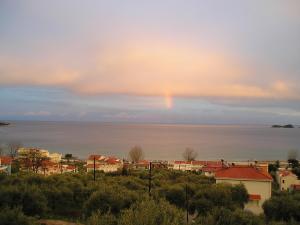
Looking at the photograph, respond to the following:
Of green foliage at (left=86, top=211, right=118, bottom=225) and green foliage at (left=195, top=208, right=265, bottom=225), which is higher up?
green foliage at (left=86, top=211, right=118, bottom=225)

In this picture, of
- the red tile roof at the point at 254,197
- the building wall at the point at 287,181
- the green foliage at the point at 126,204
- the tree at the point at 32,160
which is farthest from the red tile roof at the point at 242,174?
the tree at the point at 32,160

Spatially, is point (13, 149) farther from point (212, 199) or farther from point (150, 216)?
point (150, 216)

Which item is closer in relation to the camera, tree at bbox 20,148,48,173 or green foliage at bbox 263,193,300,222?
green foliage at bbox 263,193,300,222

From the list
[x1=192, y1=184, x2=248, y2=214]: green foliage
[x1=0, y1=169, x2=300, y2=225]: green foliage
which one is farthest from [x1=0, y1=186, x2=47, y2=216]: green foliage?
[x1=192, y1=184, x2=248, y2=214]: green foliage

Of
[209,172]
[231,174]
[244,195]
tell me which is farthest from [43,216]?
[209,172]

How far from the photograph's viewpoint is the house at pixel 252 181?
25.3 m

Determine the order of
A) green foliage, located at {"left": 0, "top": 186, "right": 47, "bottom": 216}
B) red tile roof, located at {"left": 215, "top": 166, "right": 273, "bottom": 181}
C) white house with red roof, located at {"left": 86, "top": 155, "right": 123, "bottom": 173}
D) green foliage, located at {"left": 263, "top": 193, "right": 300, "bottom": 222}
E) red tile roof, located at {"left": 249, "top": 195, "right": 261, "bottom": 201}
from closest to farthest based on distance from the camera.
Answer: green foliage, located at {"left": 0, "top": 186, "right": 47, "bottom": 216} → green foliage, located at {"left": 263, "top": 193, "right": 300, "bottom": 222} → red tile roof, located at {"left": 249, "top": 195, "right": 261, "bottom": 201} → red tile roof, located at {"left": 215, "top": 166, "right": 273, "bottom": 181} → white house with red roof, located at {"left": 86, "top": 155, "right": 123, "bottom": 173}

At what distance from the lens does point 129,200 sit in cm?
1570

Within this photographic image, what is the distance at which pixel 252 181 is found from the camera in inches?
1063

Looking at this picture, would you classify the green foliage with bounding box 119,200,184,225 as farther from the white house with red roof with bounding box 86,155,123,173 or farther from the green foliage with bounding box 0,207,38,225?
the white house with red roof with bounding box 86,155,123,173

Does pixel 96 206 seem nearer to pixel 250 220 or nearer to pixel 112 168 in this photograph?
pixel 250 220

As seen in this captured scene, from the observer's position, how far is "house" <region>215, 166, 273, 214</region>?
25312mm

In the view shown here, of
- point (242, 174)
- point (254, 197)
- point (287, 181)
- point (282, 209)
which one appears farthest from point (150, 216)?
point (287, 181)

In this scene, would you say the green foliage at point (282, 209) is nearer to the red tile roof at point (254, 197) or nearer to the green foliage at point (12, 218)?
the red tile roof at point (254, 197)
